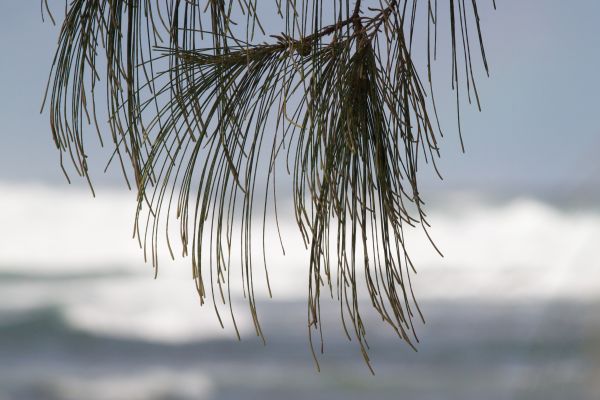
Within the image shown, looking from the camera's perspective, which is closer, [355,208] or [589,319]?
[589,319]

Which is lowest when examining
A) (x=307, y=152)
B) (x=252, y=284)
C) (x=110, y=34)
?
(x=252, y=284)

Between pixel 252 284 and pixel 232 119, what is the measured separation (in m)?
0.15

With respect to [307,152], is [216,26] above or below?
above

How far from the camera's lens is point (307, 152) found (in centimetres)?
74

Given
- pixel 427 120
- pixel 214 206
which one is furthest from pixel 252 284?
pixel 427 120

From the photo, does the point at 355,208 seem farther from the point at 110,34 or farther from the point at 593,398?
the point at 593,398

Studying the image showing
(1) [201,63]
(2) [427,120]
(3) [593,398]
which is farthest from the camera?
(1) [201,63]

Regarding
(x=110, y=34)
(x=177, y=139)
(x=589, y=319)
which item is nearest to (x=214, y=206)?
(x=177, y=139)

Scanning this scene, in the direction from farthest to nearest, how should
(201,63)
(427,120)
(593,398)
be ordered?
(201,63)
(427,120)
(593,398)

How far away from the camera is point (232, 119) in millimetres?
737

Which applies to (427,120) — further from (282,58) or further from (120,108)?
(120,108)

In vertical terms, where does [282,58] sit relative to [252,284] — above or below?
above

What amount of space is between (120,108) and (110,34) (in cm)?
8

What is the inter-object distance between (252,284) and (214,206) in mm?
93
